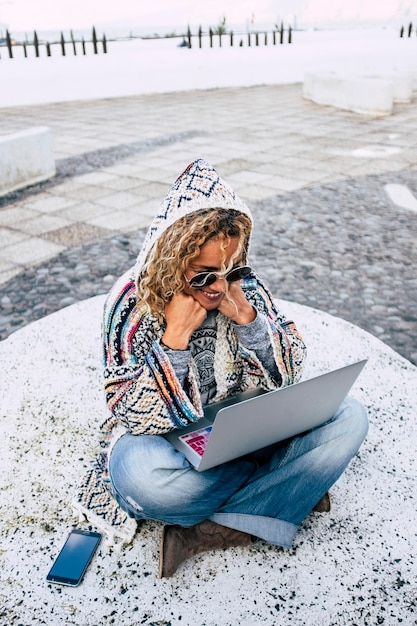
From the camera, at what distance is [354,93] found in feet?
34.2

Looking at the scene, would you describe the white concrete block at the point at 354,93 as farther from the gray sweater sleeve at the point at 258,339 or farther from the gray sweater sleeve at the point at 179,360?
the gray sweater sleeve at the point at 179,360

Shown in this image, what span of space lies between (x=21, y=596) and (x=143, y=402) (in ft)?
2.28

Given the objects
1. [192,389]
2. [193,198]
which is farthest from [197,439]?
[193,198]

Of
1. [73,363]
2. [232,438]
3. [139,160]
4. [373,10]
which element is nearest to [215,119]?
[139,160]

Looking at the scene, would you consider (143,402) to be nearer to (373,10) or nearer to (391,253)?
(391,253)

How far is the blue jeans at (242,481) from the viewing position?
6.00 ft

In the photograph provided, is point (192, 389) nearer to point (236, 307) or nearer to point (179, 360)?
point (179, 360)

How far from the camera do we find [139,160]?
24.2 ft

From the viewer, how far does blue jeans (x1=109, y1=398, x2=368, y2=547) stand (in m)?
1.83

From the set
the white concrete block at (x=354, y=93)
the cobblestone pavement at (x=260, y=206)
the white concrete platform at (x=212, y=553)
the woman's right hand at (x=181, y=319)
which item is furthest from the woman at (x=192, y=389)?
the white concrete block at (x=354, y=93)

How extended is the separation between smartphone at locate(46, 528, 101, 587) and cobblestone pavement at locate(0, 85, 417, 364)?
1763 mm

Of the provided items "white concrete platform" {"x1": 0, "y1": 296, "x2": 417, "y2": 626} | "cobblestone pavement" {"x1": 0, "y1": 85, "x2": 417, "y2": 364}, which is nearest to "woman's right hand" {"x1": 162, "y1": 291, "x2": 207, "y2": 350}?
"white concrete platform" {"x1": 0, "y1": 296, "x2": 417, "y2": 626}

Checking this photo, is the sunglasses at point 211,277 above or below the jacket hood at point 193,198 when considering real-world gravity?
below

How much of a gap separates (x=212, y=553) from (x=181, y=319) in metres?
0.80
